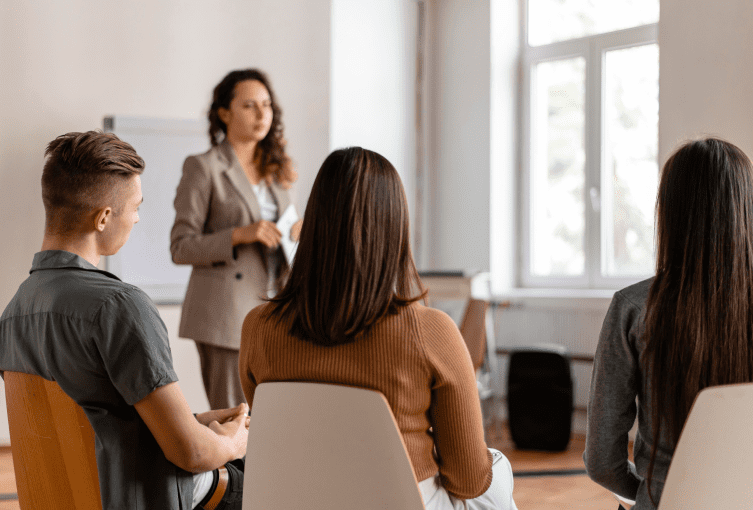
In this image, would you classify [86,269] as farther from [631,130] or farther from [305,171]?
[631,130]

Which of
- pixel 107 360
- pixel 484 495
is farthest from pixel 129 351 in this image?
pixel 484 495

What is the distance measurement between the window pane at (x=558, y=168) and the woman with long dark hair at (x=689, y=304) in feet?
11.9

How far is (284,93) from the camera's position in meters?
4.46

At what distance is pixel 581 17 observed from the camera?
15.7ft

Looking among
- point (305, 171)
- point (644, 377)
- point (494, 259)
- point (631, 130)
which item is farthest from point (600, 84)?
point (644, 377)

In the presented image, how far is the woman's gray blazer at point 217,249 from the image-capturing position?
226cm

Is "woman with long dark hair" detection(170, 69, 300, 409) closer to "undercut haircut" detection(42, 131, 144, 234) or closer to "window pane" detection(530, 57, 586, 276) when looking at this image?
"undercut haircut" detection(42, 131, 144, 234)

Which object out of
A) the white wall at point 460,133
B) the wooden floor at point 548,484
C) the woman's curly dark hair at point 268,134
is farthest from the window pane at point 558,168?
the woman's curly dark hair at point 268,134

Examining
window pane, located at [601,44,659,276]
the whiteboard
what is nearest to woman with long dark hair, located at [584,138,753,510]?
the whiteboard

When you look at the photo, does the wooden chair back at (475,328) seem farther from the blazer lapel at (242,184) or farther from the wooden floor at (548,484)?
the blazer lapel at (242,184)

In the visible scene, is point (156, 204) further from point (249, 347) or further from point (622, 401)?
point (622, 401)

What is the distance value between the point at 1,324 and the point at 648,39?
4.07 m

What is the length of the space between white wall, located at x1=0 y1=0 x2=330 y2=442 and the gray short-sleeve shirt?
2378 millimetres

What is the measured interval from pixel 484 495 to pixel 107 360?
0.69 metres
